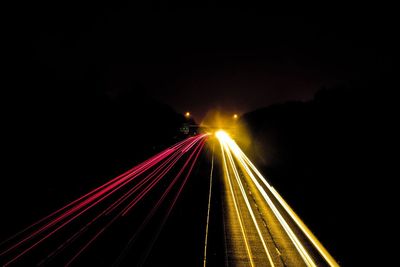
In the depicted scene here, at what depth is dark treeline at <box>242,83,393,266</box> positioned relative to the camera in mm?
9945

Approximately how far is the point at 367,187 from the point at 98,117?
→ 80.1 ft

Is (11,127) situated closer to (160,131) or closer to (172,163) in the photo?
(172,163)

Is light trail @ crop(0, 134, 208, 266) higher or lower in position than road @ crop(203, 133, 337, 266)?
higher

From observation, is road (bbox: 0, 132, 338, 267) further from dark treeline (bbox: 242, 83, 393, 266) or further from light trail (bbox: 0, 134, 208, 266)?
dark treeline (bbox: 242, 83, 393, 266)

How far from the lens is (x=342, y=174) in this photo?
1655 cm

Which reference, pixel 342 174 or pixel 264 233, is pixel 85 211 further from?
pixel 342 174

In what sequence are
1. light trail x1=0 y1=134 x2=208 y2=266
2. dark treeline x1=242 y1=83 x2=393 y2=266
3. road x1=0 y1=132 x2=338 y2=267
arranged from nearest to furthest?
1. road x1=0 y1=132 x2=338 y2=267
2. light trail x1=0 y1=134 x2=208 y2=266
3. dark treeline x1=242 y1=83 x2=393 y2=266

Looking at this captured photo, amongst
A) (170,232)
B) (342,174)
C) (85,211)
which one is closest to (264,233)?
(170,232)

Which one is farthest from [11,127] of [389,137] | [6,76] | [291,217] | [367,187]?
[389,137]

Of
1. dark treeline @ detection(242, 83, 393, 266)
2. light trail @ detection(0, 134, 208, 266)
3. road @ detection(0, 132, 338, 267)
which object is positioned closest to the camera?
road @ detection(0, 132, 338, 267)

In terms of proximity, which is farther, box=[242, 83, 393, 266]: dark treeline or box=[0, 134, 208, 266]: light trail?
box=[242, 83, 393, 266]: dark treeline

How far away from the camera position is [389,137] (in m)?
14.9

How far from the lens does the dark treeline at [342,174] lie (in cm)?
995

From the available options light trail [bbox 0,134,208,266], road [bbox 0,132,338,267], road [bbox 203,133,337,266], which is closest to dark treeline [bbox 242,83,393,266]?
road [bbox 203,133,337,266]
